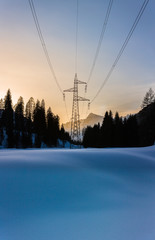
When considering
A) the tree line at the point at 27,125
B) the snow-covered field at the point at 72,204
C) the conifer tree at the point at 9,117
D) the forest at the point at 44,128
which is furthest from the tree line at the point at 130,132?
the snow-covered field at the point at 72,204

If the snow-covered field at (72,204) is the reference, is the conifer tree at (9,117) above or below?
above

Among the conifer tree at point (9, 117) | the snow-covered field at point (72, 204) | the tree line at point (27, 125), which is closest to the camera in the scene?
the snow-covered field at point (72, 204)

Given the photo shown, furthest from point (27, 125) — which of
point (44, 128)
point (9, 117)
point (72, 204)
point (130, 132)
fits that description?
point (72, 204)

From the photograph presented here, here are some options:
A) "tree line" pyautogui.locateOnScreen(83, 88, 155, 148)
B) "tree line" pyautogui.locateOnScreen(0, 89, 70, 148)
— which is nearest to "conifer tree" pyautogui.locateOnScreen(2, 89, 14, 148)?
"tree line" pyautogui.locateOnScreen(0, 89, 70, 148)

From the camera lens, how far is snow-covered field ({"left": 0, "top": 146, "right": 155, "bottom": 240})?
2324 mm

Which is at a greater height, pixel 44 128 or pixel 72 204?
pixel 44 128

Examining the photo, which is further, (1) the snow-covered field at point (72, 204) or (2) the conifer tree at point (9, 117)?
(2) the conifer tree at point (9, 117)

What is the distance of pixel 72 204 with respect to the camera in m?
2.92

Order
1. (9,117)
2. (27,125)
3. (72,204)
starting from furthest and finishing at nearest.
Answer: (27,125)
(9,117)
(72,204)

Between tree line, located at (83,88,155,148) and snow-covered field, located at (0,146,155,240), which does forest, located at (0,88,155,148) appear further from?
snow-covered field, located at (0,146,155,240)

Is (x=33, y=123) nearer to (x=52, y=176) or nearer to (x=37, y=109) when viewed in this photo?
(x=37, y=109)

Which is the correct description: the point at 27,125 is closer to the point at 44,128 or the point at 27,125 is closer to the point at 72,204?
the point at 44,128

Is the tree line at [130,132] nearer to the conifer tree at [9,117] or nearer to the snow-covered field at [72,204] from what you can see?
the conifer tree at [9,117]

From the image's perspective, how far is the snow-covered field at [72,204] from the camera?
232 cm
